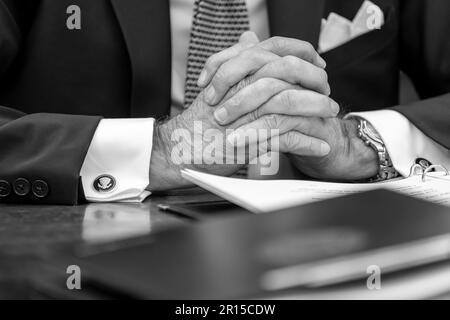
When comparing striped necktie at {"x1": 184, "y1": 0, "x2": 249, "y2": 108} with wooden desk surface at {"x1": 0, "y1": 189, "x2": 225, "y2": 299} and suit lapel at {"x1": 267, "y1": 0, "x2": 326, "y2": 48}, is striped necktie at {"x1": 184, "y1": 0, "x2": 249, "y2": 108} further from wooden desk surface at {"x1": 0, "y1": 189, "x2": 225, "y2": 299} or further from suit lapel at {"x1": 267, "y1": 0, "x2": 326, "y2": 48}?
wooden desk surface at {"x1": 0, "y1": 189, "x2": 225, "y2": 299}

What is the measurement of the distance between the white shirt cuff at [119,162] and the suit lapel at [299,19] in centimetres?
39

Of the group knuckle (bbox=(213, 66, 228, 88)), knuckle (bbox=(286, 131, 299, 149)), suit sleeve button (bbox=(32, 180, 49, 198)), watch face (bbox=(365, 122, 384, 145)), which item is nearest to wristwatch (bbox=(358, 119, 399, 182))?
watch face (bbox=(365, 122, 384, 145))

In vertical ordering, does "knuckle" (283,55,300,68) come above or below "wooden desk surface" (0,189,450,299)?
above

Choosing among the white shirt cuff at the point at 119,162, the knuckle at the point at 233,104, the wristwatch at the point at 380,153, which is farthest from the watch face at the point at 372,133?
the white shirt cuff at the point at 119,162

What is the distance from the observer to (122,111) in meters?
1.11

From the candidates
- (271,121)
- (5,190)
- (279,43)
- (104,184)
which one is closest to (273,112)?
(271,121)

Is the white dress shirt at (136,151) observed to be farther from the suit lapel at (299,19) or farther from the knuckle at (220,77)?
the suit lapel at (299,19)

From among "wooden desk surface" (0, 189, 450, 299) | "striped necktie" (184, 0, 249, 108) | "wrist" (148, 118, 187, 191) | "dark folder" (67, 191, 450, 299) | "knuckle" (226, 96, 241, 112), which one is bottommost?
"dark folder" (67, 191, 450, 299)

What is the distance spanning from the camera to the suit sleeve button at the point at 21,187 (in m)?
0.77

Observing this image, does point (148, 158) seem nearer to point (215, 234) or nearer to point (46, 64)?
point (46, 64)

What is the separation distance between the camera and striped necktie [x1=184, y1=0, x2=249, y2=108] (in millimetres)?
1088

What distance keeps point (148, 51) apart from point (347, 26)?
0.40m

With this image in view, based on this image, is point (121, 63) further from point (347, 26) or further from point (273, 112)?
point (347, 26)
